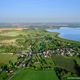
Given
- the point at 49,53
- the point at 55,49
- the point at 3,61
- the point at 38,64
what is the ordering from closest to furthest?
the point at 38,64 → the point at 3,61 → the point at 49,53 → the point at 55,49

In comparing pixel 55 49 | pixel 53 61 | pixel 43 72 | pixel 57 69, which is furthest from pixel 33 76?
pixel 55 49

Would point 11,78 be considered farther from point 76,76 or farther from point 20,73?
point 76,76

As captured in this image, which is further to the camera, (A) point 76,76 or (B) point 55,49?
(B) point 55,49

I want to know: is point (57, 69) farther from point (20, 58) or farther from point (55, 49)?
point (55, 49)

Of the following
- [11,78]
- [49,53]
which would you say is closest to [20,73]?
[11,78]

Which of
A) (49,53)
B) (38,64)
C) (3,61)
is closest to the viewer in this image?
(38,64)

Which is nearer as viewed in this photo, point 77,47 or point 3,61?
point 3,61
